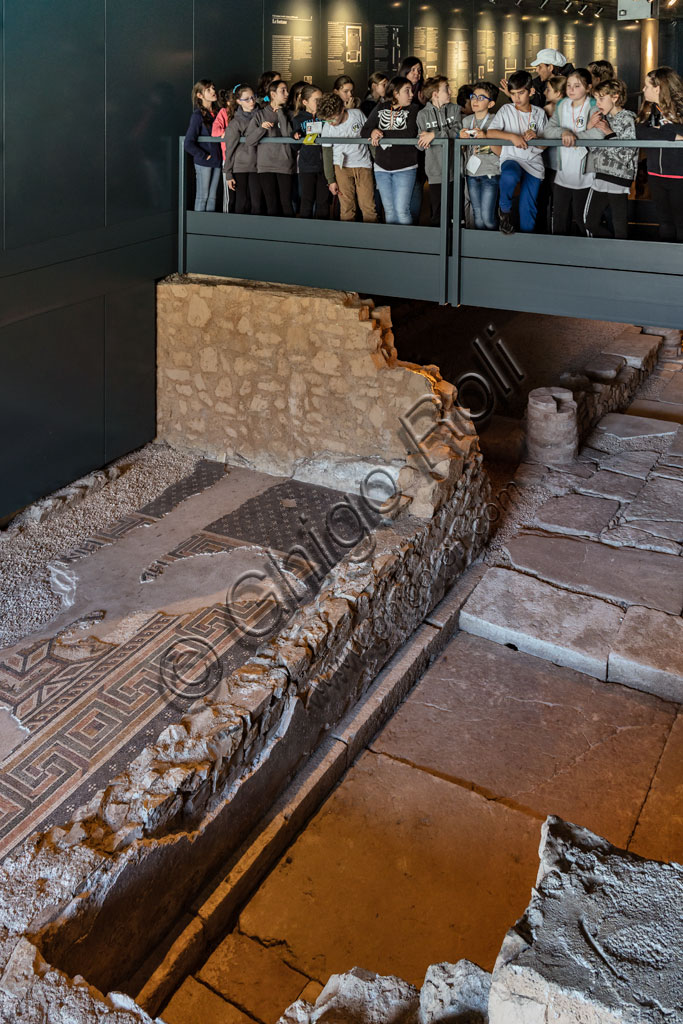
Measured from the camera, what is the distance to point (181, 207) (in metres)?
8.00

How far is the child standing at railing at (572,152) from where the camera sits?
619 centimetres

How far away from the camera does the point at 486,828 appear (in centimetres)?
470

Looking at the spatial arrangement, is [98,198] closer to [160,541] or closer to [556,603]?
[160,541]

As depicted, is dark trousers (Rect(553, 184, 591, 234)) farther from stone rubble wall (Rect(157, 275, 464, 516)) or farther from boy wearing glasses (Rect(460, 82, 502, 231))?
stone rubble wall (Rect(157, 275, 464, 516))

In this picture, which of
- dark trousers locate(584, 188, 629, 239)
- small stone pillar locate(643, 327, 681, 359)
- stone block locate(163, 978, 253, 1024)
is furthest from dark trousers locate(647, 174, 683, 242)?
small stone pillar locate(643, 327, 681, 359)

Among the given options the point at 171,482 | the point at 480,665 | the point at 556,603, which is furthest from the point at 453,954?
the point at 171,482

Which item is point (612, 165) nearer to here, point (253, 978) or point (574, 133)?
point (574, 133)

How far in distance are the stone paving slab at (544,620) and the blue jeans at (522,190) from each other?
104 inches

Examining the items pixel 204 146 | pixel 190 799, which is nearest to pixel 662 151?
pixel 204 146

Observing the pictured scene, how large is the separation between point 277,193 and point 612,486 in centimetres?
383

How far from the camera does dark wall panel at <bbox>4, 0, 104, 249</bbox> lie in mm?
6211

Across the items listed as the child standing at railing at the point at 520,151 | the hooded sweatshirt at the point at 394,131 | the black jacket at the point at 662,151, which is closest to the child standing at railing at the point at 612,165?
the black jacket at the point at 662,151

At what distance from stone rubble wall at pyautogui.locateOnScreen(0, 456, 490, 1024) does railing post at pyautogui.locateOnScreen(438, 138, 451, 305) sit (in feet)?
6.73

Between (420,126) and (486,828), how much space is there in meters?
4.98
